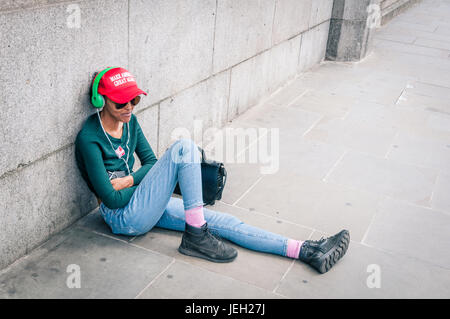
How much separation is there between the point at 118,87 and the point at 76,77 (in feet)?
0.96

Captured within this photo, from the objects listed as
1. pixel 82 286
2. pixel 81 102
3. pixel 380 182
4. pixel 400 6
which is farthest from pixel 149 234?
pixel 400 6

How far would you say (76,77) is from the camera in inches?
145

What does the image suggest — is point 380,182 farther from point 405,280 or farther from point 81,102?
point 81,102

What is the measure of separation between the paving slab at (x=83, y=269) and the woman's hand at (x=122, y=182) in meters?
0.40

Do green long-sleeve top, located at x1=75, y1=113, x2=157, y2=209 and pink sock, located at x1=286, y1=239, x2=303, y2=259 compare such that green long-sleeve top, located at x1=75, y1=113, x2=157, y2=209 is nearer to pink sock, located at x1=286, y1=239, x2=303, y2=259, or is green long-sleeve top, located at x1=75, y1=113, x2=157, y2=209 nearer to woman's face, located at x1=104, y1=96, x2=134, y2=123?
woman's face, located at x1=104, y1=96, x2=134, y2=123

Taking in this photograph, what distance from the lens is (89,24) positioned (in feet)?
12.2

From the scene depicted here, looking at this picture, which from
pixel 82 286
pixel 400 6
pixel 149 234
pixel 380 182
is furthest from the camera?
pixel 400 6

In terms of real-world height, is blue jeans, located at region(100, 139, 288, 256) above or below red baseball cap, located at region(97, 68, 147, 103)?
below

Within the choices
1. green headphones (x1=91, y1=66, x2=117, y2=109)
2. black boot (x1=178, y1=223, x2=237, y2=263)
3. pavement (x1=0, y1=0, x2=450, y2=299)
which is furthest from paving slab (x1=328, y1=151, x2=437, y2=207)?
green headphones (x1=91, y1=66, x2=117, y2=109)

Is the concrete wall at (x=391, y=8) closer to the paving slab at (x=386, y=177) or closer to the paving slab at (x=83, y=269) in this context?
the paving slab at (x=386, y=177)

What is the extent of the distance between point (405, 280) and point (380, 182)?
1.58 meters

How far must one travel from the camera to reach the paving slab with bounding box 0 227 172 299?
332 centimetres

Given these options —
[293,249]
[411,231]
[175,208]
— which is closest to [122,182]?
[175,208]

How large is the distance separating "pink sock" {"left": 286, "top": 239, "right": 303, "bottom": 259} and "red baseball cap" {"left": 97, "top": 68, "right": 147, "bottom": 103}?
1432 mm
